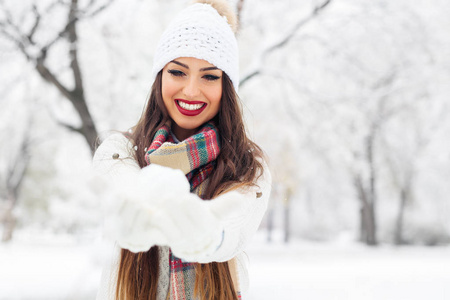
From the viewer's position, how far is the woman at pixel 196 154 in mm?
1329

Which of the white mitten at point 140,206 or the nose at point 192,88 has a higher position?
Result: the nose at point 192,88

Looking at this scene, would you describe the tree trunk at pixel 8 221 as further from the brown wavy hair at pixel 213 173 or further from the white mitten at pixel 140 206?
the white mitten at pixel 140 206

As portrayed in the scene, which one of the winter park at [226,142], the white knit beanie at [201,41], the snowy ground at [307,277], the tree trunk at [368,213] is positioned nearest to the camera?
the winter park at [226,142]

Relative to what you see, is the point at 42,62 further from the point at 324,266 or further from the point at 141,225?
the point at 324,266

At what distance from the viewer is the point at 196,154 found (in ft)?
4.50

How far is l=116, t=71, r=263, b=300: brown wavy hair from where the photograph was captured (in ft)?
4.46

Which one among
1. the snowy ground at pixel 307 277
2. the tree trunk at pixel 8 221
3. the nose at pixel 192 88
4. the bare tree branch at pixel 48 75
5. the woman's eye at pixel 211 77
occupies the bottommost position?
the snowy ground at pixel 307 277

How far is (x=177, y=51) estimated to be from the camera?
1.50m

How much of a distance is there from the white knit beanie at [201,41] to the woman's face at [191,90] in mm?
32

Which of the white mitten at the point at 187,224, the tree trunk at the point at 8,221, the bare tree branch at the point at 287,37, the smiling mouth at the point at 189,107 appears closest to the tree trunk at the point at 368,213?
the bare tree branch at the point at 287,37

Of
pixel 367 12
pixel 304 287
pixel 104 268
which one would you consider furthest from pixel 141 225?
pixel 304 287

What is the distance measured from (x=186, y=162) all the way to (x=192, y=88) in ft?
1.05

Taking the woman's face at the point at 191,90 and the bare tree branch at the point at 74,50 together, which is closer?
the woman's face at the point at 191,90

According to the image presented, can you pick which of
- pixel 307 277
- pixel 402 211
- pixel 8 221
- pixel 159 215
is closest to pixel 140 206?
pixel 159 215
